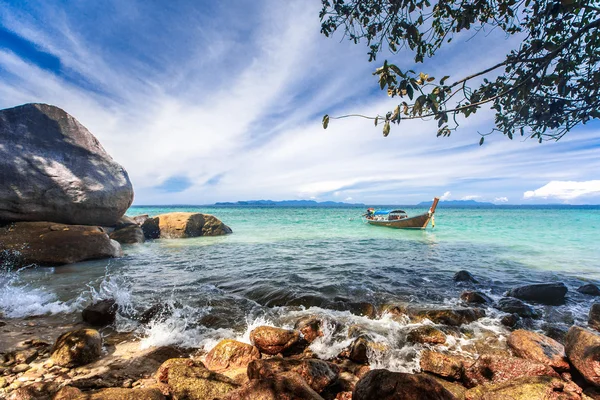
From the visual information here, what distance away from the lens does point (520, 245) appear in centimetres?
1869

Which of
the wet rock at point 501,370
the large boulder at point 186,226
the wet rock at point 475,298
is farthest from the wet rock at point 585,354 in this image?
the large boulder at point 186,226

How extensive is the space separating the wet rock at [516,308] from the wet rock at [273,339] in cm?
596

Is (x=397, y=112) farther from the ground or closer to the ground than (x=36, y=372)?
farther from the ground

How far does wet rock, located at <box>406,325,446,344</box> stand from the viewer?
526cm

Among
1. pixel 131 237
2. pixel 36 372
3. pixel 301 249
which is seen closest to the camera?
pixel 36 372

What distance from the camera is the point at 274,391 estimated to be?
3047 mm

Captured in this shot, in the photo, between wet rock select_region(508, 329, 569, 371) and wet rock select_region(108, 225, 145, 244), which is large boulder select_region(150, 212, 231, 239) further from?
wet rock select_region(508, 329, 569, 371)

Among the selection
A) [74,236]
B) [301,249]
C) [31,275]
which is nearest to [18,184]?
[74,236]

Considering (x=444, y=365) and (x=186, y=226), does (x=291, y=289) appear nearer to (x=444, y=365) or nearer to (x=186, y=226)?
(x=444, y=365)

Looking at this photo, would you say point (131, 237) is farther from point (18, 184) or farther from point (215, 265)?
point (215, 265)

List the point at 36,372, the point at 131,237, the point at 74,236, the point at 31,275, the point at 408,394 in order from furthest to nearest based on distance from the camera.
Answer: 1. the point at 131,237
2. the point at 74,236
3. the point at 31,275
4. the point at 36,372
5. the point at 408,394

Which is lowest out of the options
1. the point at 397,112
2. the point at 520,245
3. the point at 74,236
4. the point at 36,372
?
the point at 520,245

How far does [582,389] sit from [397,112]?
4861 mm

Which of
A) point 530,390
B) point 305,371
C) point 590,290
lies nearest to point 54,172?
point 305,371
